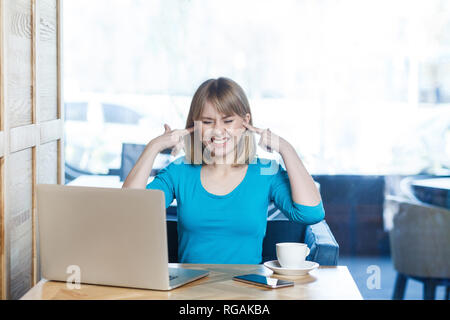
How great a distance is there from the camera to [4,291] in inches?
60.5

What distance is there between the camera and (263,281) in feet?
4.68

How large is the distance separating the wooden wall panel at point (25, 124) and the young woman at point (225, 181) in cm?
32

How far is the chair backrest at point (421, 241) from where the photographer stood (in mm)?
2795

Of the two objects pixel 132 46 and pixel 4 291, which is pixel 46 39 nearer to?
pixel 4 291

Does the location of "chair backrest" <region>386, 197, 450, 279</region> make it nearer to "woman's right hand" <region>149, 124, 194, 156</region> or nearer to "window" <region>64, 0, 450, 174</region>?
"window" <region>64, 0, 450, 174</region>

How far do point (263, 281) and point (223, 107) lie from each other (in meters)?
0.71

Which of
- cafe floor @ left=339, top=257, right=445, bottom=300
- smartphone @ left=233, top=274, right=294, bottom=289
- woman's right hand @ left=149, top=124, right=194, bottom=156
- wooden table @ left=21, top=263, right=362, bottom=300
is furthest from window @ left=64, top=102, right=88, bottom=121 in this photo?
smartphone @ left=233, top=274, right=294, bottom=289

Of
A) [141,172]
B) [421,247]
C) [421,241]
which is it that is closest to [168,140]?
[141,172]

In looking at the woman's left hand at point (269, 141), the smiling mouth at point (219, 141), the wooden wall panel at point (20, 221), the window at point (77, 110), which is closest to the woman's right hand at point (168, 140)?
the smiling mouth at point (219, 141)

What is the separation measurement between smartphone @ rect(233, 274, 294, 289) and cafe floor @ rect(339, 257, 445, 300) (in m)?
2.09

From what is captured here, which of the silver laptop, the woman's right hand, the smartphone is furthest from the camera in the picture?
the woman's right hand

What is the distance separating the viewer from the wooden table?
1340mm

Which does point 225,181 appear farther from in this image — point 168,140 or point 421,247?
point 421,247
